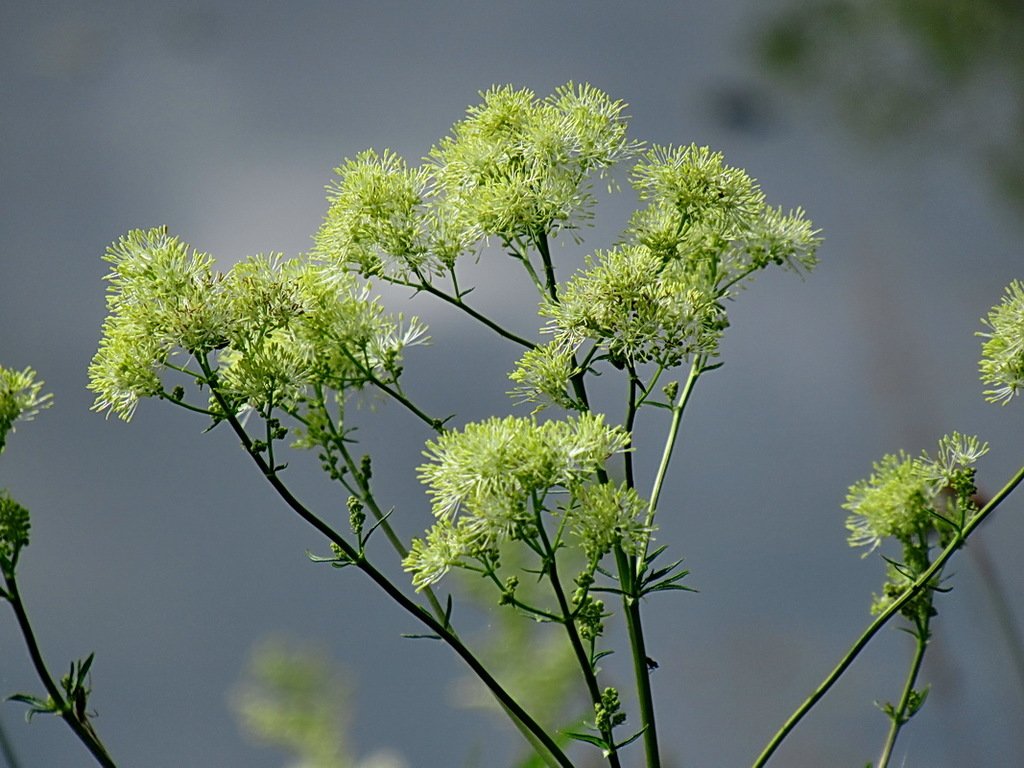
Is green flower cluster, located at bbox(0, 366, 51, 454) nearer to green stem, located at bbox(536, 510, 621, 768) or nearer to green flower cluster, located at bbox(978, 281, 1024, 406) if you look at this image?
green stem, located at bbox(536, 510, 621, 768)

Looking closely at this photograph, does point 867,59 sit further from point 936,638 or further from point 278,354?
point 278,354

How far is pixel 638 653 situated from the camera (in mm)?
723

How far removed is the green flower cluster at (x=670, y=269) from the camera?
712mm

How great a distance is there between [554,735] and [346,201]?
1.25 ft

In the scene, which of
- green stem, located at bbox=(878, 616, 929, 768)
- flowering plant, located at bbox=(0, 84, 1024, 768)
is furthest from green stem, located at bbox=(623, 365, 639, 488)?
green stem, located at bbox=(878, 616, 929, 768)

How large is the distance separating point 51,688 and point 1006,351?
60 centimetres

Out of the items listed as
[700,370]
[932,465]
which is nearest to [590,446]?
[700,370]

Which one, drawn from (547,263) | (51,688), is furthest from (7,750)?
(547,263)

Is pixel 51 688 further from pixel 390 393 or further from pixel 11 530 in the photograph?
pixel 390 393

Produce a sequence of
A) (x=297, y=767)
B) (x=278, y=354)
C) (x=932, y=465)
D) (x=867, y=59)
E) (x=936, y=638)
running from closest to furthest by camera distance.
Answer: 1. (x=297, y=767)
2. (x=278, y=354)
3. (x=932, y=465)
4. (x=936, y=638)
5. (x=867, y=59)

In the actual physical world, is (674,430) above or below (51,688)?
above

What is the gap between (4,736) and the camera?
2.17 feet

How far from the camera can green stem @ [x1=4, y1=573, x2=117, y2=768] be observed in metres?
0.60

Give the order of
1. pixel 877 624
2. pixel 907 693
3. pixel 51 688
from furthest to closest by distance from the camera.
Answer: pixel 907 693 < pixel 877 624 < pixel 51 688
